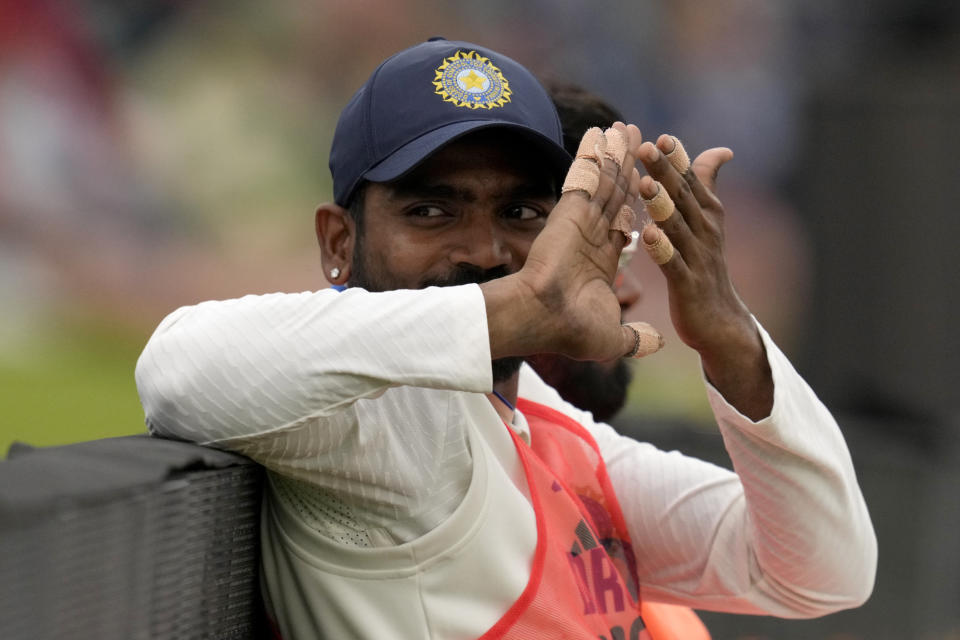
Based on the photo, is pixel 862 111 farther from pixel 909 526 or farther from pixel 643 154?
pixel 643 154

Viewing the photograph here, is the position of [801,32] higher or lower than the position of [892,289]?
higher

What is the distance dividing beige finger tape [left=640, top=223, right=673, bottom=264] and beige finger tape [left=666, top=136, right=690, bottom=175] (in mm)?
96

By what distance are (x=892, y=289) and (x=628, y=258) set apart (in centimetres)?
312

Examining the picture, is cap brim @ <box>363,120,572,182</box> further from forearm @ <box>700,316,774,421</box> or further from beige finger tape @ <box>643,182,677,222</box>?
forearm @ <box>700,316,774,421</box>

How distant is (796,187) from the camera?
5.48 m

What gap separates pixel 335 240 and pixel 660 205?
568 millimetres

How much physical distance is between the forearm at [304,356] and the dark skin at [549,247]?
61 millimetres

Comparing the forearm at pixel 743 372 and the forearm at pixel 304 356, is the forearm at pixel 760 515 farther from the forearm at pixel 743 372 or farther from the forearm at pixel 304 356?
the forearm at pixel 304 356

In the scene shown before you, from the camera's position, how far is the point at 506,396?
1.87 meters

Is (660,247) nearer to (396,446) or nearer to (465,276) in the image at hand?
(465,276)

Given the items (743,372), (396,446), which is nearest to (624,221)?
(743,372)

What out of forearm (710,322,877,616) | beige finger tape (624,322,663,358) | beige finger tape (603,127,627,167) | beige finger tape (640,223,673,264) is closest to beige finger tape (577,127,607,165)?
beige finger tape (603,127,627,167)

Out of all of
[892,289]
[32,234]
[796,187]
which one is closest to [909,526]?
[892,289]

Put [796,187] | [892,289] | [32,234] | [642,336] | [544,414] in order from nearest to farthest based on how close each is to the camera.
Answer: [642,336] < [544,414] < [892,289] < [796,187] < [32,234]
